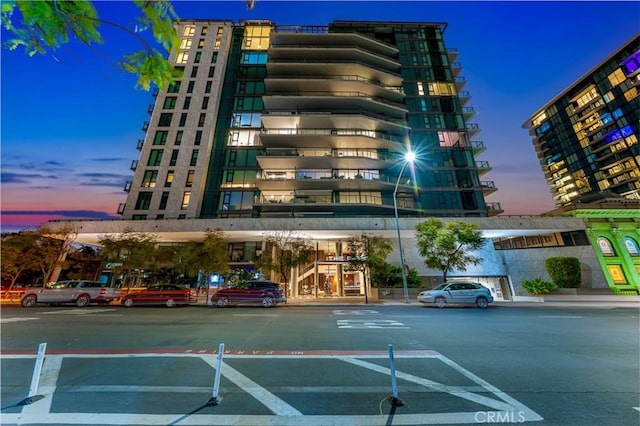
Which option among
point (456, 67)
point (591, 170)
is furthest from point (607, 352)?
point (591, 170)

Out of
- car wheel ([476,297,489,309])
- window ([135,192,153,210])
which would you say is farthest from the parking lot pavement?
window ([135,192,153,210])

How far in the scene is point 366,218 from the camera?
2692 centimetres

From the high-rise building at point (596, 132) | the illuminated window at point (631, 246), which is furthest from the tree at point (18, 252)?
the high-rise building at point (596, 132)

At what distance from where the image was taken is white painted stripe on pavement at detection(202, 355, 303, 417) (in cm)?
389

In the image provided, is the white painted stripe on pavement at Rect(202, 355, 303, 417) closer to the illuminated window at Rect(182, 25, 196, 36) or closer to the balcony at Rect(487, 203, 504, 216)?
the balcony at Rect(487, 203, 504, 216)

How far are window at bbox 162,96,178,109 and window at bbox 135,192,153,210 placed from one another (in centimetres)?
1531

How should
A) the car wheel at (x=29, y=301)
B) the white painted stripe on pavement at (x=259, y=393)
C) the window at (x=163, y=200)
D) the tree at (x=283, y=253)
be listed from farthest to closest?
the window at (x=163, y=200)
the tree at (x=283, y=253)
the car wheel at (x=29, y=301)
the white painted stripe on pavement at (x=259, y=393)

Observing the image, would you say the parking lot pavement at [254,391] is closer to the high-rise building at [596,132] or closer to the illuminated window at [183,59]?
the illuminated window at [183,59]

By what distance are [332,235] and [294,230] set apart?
475 cm

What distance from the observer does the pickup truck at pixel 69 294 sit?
56.5 ft

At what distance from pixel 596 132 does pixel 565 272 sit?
5811cm

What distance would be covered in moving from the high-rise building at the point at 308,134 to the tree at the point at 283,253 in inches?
233

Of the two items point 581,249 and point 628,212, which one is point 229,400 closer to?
point 581,249

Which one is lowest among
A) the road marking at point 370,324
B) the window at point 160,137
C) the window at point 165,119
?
the road marking at point 370,324
